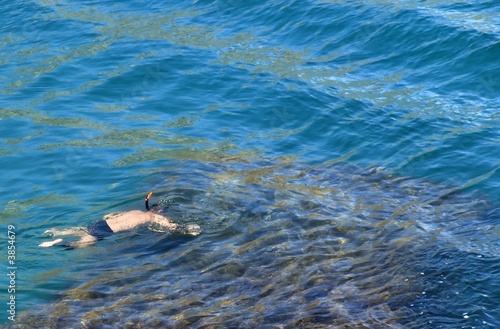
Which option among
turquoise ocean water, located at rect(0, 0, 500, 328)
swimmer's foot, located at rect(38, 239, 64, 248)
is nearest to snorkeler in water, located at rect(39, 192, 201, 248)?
swimmer's foot, located at rect(38, 239, 64, 248)

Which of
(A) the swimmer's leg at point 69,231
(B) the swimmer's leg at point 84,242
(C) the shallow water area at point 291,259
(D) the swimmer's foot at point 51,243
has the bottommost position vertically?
(C) the shallow water area at point 291,259

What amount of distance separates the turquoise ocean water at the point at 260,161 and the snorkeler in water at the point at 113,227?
19cm

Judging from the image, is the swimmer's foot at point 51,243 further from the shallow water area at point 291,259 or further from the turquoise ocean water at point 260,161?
Answer: the shallow water area at point 291,259

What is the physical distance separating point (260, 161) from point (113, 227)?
374 centimetres

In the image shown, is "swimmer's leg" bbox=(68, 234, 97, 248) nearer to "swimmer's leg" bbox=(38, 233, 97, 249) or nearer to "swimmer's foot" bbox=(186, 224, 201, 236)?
"swimmer's leg" bbox=(38, 233, 97, 249)

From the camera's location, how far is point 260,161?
14.5 meters

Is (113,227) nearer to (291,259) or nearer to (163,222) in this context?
(163,222)

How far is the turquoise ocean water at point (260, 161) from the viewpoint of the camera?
982cm

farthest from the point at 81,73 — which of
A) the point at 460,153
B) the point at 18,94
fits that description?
the point at 460,153

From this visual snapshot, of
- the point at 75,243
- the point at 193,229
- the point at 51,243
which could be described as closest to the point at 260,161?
the point at 193,229

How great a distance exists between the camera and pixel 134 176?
1413 cm

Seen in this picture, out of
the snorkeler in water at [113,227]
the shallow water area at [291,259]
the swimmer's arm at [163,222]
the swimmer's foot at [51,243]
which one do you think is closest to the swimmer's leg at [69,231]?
the snorkeler in water at [113,227]

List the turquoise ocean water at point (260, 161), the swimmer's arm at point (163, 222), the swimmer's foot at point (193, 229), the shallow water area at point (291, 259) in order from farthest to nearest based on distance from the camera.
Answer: the swimmer's arm at point (163, 222), the swimmer's foot at point (193, 229), the turquoise ocean water at point (260, 161), the shallow water area at point (291, 259)

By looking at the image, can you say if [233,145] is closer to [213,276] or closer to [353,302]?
[213,276]
